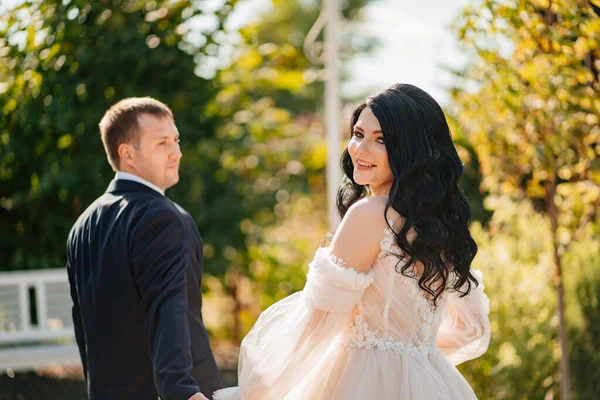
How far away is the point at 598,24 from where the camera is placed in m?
3.31

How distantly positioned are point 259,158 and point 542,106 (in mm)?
4526

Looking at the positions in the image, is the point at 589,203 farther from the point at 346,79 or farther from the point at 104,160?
the point at 346,79

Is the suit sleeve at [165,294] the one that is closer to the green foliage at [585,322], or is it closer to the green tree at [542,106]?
the green tree at [542,106]

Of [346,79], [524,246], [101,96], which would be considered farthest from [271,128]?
[346,79]

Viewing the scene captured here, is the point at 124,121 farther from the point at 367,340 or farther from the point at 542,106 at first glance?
the point at 542,106

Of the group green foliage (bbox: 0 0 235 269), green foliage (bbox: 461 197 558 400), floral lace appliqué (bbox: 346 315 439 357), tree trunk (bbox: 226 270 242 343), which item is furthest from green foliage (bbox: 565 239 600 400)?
tree trunk (bbox: 226 270 242 343)

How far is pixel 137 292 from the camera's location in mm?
2928

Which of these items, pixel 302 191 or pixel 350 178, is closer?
pixel 350 178

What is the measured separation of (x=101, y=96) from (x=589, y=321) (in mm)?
4232

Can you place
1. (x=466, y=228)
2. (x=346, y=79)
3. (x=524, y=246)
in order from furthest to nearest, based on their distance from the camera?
(x=346, y=79) → (x=524, y=246) → (x=466, y=228)

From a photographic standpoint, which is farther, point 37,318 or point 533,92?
point 37,318

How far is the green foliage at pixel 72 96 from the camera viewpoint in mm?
6242

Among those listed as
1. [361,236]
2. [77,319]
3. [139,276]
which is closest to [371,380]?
[361,236]

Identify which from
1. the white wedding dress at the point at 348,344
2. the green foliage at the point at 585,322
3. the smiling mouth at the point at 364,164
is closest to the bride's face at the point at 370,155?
the smiling mouth at the point at 364,164
